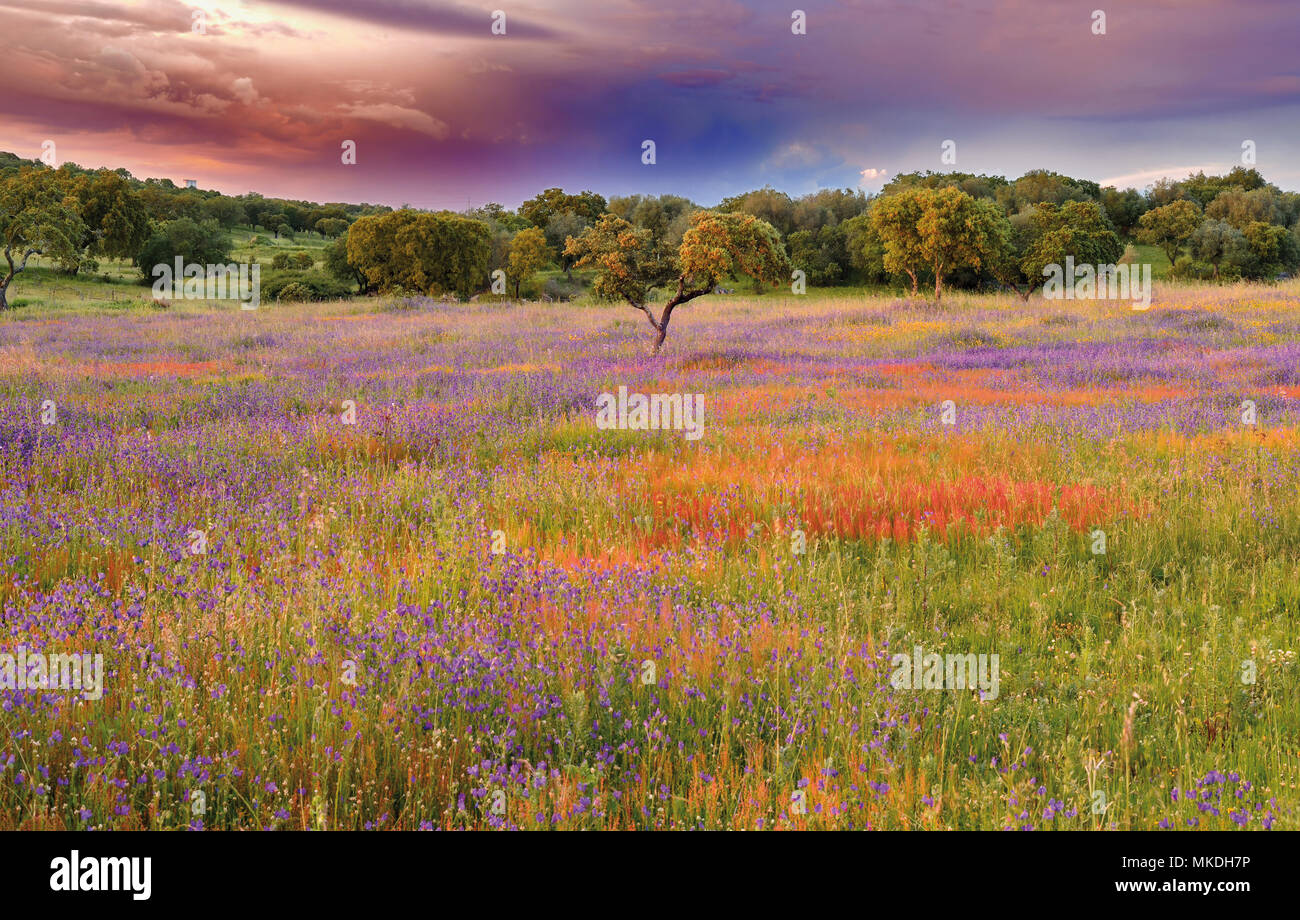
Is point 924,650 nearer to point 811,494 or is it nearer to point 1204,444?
point 811,494

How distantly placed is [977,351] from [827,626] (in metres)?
20.1

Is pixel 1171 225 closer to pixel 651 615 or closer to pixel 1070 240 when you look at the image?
pixel 1070 240

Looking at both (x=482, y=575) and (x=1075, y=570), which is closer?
(x=482, y=575)

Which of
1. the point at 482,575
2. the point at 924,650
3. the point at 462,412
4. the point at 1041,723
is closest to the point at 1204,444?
the point at 924,650

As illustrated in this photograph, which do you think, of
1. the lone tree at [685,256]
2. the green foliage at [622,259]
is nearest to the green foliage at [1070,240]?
the lone tree at [685,256]

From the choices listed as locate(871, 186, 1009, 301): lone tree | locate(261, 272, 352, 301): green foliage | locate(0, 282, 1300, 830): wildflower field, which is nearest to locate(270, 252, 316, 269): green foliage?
locate(261, 272, 352, 301): green foliage

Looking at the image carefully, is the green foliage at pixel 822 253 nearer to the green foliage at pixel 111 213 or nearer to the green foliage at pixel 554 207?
the green foliage at pixel 554 207

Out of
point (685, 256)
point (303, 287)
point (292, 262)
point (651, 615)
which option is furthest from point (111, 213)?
point (651, 615)

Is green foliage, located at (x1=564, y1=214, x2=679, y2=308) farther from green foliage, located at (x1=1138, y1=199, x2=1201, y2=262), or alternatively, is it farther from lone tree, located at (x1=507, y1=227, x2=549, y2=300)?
green foliage, located at (x1=1138, y1=199, x2=1201, y2=262)

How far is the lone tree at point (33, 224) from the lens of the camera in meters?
42.3

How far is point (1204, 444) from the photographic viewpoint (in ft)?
32.8

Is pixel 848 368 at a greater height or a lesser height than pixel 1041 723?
greater

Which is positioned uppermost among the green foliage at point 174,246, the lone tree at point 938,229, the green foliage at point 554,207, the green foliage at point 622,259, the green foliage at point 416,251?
the green foliage at point 554,207

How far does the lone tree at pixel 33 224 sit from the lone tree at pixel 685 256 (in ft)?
120
